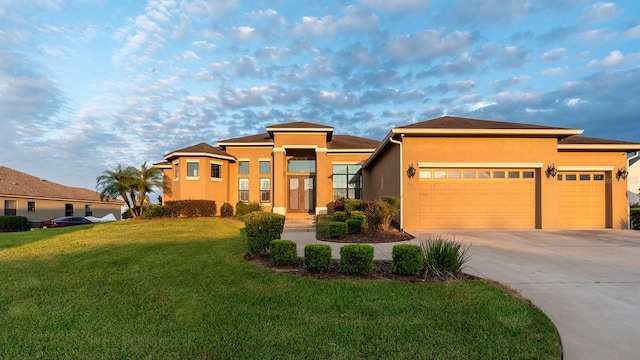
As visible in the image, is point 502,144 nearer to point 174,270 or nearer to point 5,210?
point 174,270

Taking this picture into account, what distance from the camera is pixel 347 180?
64.8ft

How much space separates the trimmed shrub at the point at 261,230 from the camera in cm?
662

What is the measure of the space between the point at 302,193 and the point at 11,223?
1698 centimetres

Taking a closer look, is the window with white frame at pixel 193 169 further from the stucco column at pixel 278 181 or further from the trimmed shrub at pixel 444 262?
the trimmed shrub at pixel 444 262

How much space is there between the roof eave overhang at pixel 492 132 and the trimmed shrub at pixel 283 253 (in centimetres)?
781

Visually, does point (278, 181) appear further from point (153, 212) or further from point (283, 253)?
point (283, 253)

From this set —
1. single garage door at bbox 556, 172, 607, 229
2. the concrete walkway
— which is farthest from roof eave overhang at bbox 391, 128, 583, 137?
the concrete walkway

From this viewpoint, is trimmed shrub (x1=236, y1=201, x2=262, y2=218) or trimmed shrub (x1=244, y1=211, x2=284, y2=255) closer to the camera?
trimmed shrub (x1=244, y1=211, x2=284, y2=255)

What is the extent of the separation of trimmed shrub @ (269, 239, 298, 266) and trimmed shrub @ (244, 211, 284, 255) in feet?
2.24

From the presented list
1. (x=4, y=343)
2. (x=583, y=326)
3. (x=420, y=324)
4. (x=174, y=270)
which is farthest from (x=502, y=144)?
(x=4, y=343)

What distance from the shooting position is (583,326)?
144 inches

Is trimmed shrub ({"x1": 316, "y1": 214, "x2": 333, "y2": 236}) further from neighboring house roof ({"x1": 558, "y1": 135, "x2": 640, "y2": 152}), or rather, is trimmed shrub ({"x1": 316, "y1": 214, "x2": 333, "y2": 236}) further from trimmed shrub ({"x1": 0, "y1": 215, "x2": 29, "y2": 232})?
trimmed shrub ({"x1": 0, "y1": 215, "x2": 29, "y2": 232})

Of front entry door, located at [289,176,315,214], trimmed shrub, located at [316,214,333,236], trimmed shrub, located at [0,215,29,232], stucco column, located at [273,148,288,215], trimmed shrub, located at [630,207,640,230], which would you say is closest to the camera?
trimmed shrub, located at [316,214,333,236]

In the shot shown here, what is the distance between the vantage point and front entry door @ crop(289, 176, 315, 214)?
19.9m
